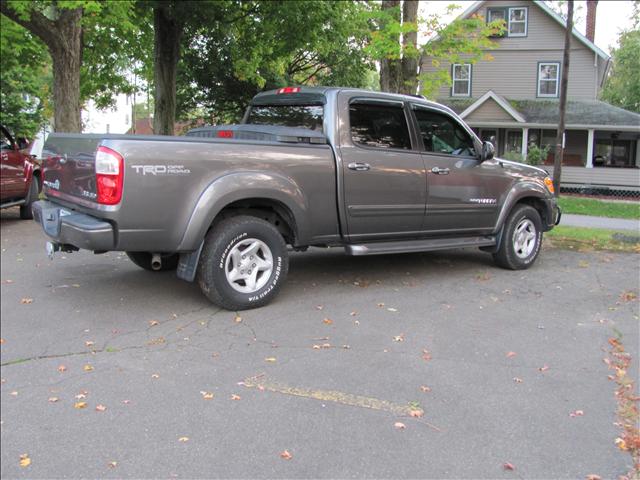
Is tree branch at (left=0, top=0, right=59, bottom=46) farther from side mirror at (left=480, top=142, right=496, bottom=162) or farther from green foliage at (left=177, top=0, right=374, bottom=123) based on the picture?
side mirror at (left=480, top=142, right=496, bottom=162)

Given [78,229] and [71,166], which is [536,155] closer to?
[71,166]

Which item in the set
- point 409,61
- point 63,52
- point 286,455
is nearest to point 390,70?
point 409,61

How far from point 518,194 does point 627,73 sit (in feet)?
114

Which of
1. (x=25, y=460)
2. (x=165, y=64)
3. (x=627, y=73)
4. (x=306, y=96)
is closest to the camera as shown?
(x=25, y=460)

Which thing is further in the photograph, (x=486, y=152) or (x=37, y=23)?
(x=37, y=23)

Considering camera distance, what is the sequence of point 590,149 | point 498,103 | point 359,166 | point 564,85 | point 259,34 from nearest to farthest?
1. point 359,166
2. point 259,34
3. point 564,85
4. point 590,149
5. point 498,103

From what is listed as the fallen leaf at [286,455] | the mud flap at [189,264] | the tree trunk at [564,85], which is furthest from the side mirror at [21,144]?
the tree trunk at [564,85]

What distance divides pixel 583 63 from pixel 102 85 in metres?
19.5

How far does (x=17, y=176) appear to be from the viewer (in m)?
10.7

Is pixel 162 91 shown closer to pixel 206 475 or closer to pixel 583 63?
pixel 206 475

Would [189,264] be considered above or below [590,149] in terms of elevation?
below

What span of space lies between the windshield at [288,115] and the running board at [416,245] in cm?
127

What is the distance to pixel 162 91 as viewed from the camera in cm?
1501

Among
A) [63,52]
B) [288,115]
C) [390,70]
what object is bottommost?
[288,115]
